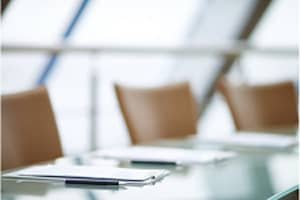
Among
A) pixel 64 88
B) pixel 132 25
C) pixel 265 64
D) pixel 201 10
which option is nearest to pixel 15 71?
pixel 64 88

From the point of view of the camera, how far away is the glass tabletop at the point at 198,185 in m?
1.17

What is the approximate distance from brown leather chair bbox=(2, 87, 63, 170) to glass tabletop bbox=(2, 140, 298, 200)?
225 mm

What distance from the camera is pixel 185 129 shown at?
2.44 metres

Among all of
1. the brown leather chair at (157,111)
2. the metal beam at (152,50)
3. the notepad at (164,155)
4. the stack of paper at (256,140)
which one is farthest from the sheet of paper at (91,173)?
the metal beam at (152,50)

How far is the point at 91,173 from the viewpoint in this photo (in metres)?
1.33

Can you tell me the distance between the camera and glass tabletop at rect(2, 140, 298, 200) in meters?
1.17

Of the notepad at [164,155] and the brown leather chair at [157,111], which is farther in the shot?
the brown leather chair at [157,111]

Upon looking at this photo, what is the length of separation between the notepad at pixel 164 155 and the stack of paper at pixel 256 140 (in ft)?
0.64

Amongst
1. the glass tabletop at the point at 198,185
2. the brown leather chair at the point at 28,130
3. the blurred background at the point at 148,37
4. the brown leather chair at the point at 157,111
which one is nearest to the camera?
the glass tabletop at the point at 198,185

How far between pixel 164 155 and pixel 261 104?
46.8 inches

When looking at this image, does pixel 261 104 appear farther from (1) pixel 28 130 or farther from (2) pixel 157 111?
(1) pixel 28 130

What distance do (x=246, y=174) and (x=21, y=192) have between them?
489 mm

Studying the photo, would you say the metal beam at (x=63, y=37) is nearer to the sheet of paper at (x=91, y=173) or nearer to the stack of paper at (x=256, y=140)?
the stack of paper at (x=256, y=140)

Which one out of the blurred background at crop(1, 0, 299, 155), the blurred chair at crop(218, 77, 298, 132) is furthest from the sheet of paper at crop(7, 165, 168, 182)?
the blurred background at crop(1, 0, 299, 155)
